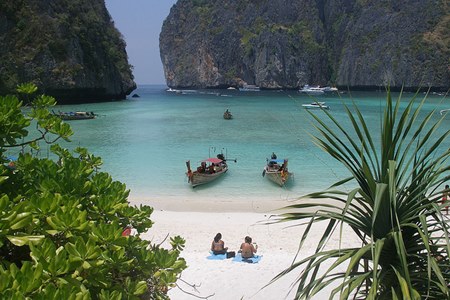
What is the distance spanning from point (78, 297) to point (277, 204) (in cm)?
1275

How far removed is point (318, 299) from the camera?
620 centimetres

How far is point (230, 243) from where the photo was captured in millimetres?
9828

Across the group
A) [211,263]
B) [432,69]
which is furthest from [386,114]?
[432,69]

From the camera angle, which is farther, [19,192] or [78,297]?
[19,192]

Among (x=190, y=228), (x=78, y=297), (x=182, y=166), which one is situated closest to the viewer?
(x=78, y=297)

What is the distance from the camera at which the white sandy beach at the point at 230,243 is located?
677cm

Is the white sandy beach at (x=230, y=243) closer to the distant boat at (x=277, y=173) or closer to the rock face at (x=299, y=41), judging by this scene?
the distant boat at (x=277, y=173)

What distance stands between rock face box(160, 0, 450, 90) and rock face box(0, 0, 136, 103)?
6785 centimetres

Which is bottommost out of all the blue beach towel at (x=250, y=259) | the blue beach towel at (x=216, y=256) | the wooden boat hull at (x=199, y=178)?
the wooden boat hull at (x=199, y=178)

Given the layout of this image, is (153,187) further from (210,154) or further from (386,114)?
(386,114)

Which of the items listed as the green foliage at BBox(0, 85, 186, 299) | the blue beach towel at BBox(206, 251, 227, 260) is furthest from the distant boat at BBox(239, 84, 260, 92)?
the green foliage at BBox(0, 85, 186, 299)

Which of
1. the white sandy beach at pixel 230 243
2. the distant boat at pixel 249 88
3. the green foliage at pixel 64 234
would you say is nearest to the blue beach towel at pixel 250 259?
the white sandy beach at pixel 230 243

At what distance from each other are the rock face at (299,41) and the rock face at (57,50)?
223 ft

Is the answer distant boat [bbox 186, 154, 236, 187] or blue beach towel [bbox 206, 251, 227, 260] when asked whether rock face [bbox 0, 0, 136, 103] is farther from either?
blue beach towel [bbox 206, 251, 227, 260]
